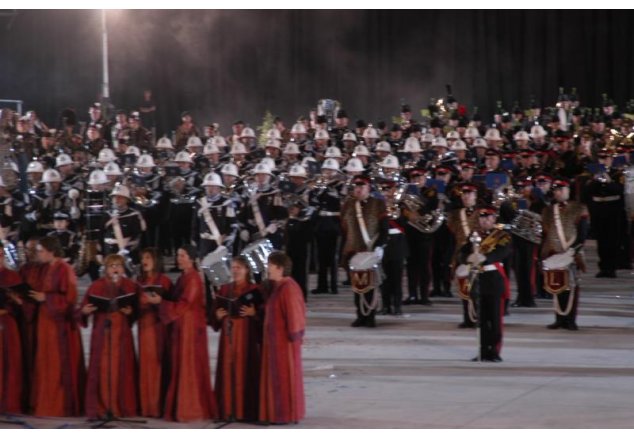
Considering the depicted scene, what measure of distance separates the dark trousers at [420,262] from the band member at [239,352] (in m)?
6.67

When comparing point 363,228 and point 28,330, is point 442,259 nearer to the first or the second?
point 363,228

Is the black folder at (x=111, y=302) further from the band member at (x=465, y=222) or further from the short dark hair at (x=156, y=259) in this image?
the band member at (x=465, y=222)

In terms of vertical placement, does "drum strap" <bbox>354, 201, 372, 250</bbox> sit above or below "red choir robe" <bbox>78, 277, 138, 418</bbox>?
above

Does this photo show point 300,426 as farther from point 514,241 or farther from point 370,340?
point 514,241

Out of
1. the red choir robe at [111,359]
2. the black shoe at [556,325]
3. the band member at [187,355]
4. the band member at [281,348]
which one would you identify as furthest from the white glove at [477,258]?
the red choir robe at [111,359]

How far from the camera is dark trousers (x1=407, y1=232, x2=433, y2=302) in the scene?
16859 mm

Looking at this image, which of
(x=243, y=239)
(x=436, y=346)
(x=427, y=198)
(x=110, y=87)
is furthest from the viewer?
(x=110, y=87)

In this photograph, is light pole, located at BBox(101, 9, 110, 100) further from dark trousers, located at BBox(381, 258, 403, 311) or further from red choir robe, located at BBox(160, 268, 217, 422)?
red choir robe, located at BBox(160, 268, 217, 422)

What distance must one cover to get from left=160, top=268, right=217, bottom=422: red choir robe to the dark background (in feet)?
56.7

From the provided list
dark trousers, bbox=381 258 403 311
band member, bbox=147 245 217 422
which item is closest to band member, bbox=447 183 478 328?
dark trousers, bbox=381 258 403 311

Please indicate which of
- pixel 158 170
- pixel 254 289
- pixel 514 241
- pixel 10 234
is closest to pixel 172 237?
pixel 158 170

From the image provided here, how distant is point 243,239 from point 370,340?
7.45 feet

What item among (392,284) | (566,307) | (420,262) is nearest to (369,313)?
Result: (392,284)

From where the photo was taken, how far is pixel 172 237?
2067cm
